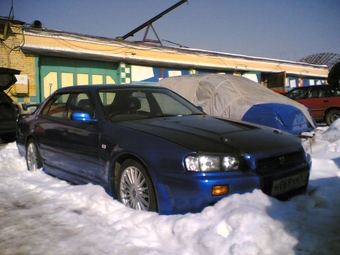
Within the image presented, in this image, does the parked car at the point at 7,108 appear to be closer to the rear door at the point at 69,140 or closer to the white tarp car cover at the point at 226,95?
the white tarp car cover at the point at 226,95

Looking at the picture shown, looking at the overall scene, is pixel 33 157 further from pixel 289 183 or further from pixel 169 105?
pixel 289 183

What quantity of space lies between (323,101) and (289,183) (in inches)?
400

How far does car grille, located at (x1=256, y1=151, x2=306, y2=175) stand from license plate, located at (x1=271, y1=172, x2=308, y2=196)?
10cm

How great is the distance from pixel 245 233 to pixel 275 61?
22.3m

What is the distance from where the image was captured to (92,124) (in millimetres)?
3893

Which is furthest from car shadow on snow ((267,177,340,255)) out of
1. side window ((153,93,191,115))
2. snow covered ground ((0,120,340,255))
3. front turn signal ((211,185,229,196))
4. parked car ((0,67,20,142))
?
parked car ((0,67,20,142))

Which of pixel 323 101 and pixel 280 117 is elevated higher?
pixel 323 101

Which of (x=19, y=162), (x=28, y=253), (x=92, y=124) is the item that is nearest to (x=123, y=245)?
(x=28, y=253)

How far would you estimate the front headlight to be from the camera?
9.41 ft

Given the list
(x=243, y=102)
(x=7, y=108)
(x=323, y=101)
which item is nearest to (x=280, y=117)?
(x=243, y=102)

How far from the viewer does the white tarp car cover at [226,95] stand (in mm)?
7191

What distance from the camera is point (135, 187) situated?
3.29 m

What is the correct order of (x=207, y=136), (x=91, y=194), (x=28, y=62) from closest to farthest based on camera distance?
(x=207, y=136)
(x=91, y=194)
(x=28, y=62)

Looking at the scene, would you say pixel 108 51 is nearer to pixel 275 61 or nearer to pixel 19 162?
pixel 19 162
